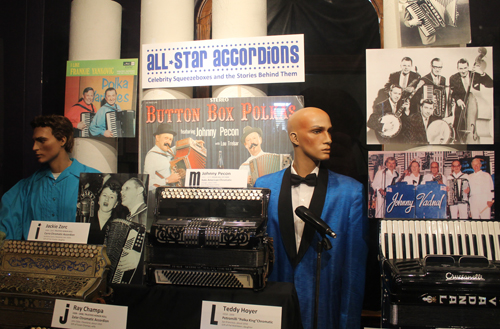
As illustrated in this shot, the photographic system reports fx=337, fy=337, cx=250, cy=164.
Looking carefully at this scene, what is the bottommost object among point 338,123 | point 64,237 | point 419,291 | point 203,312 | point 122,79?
point 203,312

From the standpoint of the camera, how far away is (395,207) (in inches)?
86.5

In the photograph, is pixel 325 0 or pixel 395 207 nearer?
pixel 395 207

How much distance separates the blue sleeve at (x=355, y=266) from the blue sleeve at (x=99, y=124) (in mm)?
1830

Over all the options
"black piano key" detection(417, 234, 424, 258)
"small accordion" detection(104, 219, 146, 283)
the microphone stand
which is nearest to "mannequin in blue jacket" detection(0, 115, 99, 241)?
"small accordion" detection(104, 219, 146, 283)

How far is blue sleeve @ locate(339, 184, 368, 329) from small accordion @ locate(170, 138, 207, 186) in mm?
1049

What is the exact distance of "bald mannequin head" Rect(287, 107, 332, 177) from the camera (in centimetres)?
212

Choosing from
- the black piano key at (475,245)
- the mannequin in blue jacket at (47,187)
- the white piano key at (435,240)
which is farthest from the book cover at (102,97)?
the black piano key at (475,245)

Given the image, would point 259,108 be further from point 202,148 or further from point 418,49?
point 418,49

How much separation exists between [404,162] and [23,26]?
114 inches

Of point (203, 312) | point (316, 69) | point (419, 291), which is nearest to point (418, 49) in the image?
point (316, 69)

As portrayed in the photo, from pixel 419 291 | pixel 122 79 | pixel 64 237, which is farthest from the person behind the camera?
pixel 122 79

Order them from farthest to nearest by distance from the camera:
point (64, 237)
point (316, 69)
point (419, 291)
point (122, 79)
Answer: point (122, 79) < point (316, 69) < point (64, 237) < point (419, 291)

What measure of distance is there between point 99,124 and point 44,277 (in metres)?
1.08

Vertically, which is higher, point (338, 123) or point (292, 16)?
point (292, 16)
